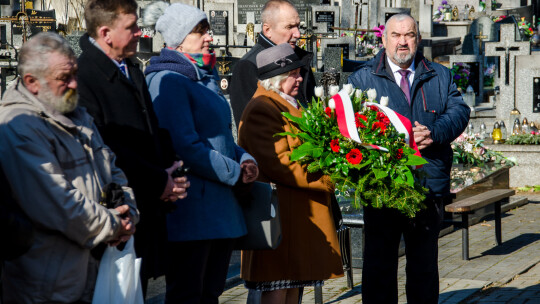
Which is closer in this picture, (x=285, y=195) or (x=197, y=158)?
(x=197, y=158)

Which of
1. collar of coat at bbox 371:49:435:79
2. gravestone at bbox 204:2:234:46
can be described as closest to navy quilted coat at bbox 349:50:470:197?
collar of coat at bbox 371:49:435:79

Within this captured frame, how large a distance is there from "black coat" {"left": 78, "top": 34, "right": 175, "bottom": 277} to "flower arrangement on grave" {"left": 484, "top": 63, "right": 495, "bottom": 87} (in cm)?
1814

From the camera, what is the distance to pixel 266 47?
5.60m

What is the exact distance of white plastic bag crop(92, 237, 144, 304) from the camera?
313cm

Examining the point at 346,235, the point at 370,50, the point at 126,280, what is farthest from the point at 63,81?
the point at 370,50

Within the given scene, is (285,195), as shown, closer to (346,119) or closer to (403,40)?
(346,119)

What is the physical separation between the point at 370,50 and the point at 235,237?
692 inches

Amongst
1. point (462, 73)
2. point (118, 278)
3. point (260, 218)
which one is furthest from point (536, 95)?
point (118, 278)

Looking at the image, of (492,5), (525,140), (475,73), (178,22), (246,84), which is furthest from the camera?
(492,5)

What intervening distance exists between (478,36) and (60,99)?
65.3 feet

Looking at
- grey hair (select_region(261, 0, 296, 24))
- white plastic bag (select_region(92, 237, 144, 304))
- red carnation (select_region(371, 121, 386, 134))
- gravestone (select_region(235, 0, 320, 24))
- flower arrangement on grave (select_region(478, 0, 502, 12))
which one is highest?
flower arrangement on grave (select_region(478, 0, 502, 12))

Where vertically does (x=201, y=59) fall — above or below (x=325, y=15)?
below

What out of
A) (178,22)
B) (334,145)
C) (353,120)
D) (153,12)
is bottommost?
(334,145)

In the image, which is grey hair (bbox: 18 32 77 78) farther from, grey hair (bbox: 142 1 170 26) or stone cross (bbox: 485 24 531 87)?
grey hair (bbox: 142 1 170 26)
